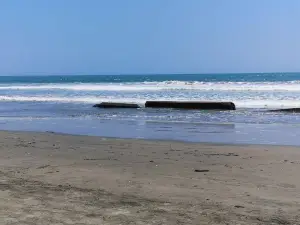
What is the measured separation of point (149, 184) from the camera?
19.6ft

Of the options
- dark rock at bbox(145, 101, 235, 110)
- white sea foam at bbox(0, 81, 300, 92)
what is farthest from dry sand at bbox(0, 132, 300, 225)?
white sea foam at bbox(0, 81, 300, 92)

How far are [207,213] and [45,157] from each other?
15.1ft

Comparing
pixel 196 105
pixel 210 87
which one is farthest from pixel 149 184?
pixel 210 87

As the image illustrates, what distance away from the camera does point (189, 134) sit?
40.9 ft

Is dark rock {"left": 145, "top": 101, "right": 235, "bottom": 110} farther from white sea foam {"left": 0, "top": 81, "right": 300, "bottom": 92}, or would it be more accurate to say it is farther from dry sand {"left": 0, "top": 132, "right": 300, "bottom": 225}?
white sea foam {"left": 0, "top": 81, "right": 300, "bottom": 92}

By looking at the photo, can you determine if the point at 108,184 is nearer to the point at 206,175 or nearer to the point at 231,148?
the point at 206,175

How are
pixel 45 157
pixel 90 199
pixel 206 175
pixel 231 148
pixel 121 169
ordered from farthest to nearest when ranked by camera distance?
1. pixel 231 148
2. pixel 45 157
3. pixel 121 169
4. pixel 206 175
5. pixel 90 199

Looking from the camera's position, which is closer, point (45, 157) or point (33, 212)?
point (33, 212)

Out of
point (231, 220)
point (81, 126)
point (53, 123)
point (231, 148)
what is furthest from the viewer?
point (53, 123)

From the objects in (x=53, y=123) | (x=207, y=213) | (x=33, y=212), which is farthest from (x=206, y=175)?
(x=53, y=123)

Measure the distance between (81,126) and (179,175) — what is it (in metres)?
8.99

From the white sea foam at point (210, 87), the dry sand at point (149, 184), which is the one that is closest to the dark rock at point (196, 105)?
the dry sand at point (149, 184)

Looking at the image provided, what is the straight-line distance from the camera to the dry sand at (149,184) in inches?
176

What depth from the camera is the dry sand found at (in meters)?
4.46
